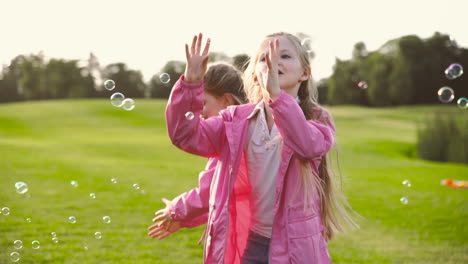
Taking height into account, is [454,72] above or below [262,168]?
above

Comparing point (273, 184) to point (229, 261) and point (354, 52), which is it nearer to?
point (229, 261)

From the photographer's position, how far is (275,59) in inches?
100

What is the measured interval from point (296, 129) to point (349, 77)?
61.8 metres

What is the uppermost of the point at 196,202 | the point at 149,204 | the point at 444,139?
the point at 196,202

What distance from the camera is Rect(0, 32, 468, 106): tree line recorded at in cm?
5269

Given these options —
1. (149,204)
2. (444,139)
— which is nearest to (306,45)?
(149,204)

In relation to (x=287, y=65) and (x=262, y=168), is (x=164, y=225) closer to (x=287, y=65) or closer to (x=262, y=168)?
(x=262, y=168)

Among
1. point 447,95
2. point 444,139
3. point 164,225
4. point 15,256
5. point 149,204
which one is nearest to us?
point 164,225

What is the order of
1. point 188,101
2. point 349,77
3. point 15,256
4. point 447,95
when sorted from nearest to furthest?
point 188,101, point 447,95, point 15,256, point 349,77

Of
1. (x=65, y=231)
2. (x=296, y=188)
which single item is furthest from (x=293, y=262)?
(x=65, y=231)

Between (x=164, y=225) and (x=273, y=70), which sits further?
(x=164, y=225)

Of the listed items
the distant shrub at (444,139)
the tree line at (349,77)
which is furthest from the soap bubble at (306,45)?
the tree line at (349,77)

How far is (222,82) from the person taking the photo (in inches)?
152

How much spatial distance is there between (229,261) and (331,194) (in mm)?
750
